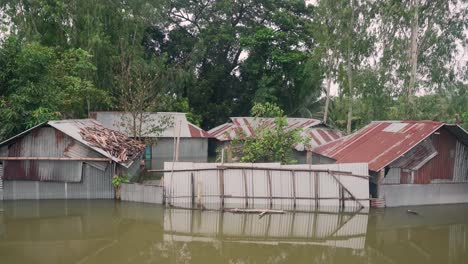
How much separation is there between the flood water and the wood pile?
2.08m

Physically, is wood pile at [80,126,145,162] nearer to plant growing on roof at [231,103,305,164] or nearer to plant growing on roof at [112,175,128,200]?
plant growing on roof at [112,175,128,200]

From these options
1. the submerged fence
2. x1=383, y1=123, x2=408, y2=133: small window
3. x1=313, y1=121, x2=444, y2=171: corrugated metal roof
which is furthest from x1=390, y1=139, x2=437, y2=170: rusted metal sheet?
the submerged fence

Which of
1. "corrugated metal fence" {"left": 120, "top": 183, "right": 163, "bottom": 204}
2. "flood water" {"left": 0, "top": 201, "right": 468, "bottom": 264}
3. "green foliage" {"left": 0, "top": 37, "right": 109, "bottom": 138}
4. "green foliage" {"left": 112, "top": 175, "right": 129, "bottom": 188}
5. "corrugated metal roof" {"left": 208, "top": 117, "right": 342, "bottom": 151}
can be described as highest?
"green foliage" {"left": 0, "top": 37, "right": 109, "bottom": 138}

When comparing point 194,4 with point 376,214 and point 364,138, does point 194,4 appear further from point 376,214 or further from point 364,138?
point 376,214

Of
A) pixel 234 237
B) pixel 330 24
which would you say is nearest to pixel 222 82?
pixel 330 24

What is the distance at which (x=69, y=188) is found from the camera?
584 inches

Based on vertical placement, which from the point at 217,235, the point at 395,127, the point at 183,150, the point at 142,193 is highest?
the point at 395,127

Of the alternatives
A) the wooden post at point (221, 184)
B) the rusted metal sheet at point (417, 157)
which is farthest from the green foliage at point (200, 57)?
the wooden post at point (221, 184)

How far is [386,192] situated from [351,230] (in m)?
3.06

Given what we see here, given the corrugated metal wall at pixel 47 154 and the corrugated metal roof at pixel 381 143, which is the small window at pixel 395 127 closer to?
the corrugated metal roof at pixel 381 143

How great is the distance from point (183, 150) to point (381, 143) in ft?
51.2

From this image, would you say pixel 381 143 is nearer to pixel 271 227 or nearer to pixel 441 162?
pixel 441 162

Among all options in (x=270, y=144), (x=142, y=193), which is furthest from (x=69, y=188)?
(x=270, y=144)

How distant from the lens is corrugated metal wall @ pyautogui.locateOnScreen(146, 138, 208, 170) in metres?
27.7
